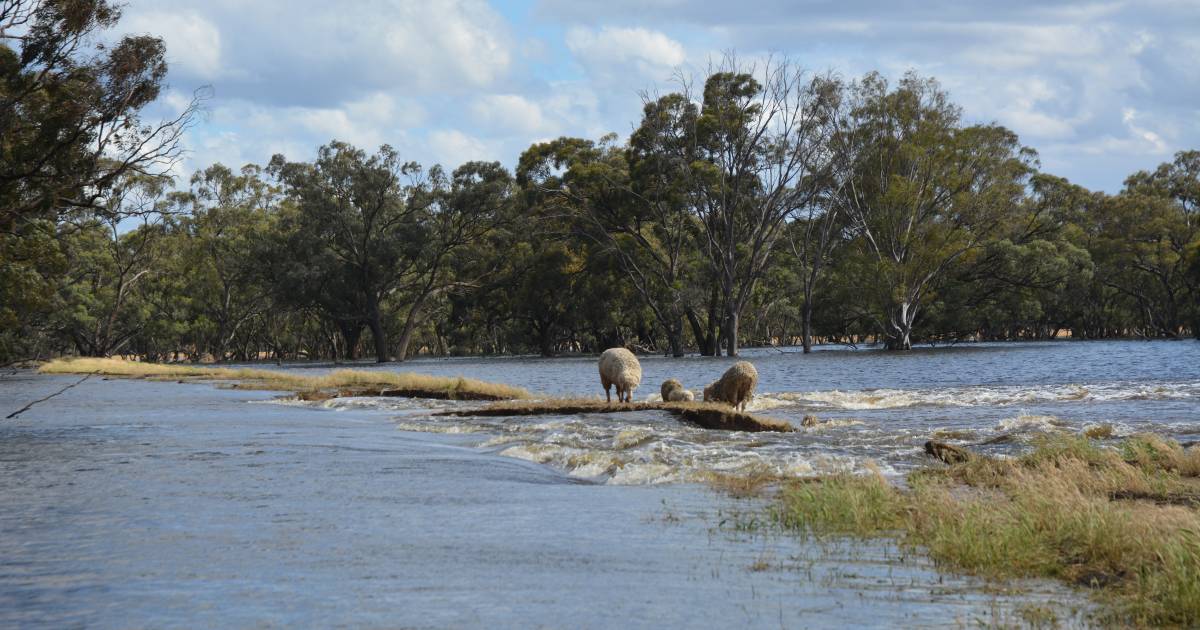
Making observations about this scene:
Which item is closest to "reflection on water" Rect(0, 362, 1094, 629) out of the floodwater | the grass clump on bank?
the floodwater

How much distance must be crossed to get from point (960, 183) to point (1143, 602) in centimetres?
7780

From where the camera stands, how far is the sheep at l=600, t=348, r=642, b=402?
2636cm

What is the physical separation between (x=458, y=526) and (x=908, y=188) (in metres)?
70.5

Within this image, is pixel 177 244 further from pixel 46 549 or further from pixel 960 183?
pixel 46 549

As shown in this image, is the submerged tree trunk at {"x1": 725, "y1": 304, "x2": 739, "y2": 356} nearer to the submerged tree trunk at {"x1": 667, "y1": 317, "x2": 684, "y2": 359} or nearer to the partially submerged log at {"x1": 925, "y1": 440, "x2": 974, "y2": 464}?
the submerged tree trunk at {"x1": 667, "y1": 317, "x2": 684, "y2": 359}

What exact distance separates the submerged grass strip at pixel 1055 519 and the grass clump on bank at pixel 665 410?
6356mm

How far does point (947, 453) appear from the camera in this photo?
15.8 m

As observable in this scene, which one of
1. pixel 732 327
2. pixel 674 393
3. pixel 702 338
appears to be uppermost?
pixel 732 327

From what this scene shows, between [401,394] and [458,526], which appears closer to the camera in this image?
[458,526]

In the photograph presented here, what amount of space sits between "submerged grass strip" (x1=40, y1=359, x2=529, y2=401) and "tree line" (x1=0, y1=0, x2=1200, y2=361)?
8.16 m

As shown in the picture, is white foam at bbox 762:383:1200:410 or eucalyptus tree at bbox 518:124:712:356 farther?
eucalyptus tree at bbox 518:124:712:356

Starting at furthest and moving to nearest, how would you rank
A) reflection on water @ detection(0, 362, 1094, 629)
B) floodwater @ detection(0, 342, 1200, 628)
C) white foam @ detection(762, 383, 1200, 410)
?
white foam @ detection(762, 383, 1200, 410)
floodwater @ detection(0, 342, 1200, 628)
reflection on water @ detection(0, 362, 1094, 629)

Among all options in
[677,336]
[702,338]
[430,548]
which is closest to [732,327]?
[702,338]

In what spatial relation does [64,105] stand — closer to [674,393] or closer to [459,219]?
[674,393]
